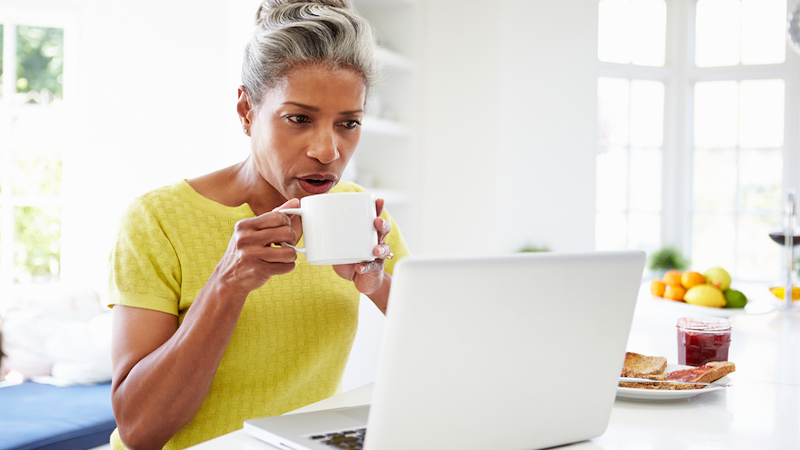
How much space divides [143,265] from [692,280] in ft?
4.95

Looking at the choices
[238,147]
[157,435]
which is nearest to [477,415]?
[157,435]

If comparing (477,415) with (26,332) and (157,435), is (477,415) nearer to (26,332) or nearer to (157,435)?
(157,435)

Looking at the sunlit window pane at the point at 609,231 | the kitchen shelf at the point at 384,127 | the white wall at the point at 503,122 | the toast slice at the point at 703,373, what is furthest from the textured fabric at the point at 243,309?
the sunlit window pane at the point at 609,231

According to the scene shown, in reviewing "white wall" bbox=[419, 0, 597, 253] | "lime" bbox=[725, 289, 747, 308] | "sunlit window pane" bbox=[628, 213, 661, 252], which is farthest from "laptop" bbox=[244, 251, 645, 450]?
"sunlit window pane" bbox=[628, 213, 661, 252]

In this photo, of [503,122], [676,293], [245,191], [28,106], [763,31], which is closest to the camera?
[245,191]

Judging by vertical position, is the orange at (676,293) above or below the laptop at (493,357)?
below

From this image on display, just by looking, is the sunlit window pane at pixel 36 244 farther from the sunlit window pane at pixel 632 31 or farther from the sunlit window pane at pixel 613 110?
the sunlit window pane at pixel 632 31

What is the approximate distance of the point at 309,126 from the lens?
1021mm

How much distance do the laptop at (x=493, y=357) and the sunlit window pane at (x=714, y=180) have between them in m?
4.61

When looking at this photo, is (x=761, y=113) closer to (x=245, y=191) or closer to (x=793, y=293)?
(x=793, y=293)

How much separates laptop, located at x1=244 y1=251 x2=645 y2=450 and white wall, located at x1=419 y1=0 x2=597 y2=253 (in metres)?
3.40

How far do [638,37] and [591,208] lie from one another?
1.41 metres

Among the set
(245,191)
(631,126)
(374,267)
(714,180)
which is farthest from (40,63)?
(714,180)

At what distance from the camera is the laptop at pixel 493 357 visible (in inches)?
22.6
